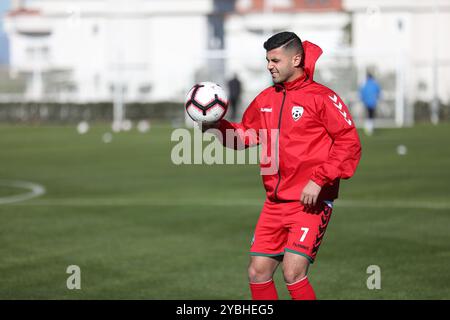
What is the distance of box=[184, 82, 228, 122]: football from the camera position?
294 inches

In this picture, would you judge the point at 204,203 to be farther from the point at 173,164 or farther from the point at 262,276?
the point at 262,276

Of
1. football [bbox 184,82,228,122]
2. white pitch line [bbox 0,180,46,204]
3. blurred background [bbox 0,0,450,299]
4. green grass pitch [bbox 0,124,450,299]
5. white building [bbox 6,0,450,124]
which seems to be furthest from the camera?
white building [bbox 6,0,450,124]

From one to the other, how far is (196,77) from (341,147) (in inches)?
1600

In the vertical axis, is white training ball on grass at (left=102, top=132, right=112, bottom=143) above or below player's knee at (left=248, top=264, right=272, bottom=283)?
below

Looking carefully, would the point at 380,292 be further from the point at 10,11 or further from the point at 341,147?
the point at 10,11

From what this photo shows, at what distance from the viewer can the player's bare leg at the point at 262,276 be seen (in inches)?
288

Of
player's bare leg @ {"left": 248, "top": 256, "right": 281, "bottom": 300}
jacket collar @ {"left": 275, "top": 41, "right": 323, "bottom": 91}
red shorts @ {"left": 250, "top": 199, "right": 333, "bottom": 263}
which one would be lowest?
player's bare leg @ {"left": 248, "top": 256, "right": 281, "bottom": 300}

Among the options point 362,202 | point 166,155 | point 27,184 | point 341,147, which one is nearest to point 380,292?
point 341,147

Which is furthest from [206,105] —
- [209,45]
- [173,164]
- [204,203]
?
[209,45]

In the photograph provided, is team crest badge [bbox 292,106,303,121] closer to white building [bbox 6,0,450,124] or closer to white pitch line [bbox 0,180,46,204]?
white pitch line [bbox 0,180,46,204]

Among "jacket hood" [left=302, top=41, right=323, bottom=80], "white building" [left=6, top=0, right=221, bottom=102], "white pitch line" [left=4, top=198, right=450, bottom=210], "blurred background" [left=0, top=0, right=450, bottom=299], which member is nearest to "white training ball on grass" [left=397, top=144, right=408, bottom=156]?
"blurred background" [left=0, top=0, right=450, bottom=299]

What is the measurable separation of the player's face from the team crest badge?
258mm

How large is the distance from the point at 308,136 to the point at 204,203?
30.9 feet

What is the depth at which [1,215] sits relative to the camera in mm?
15188
